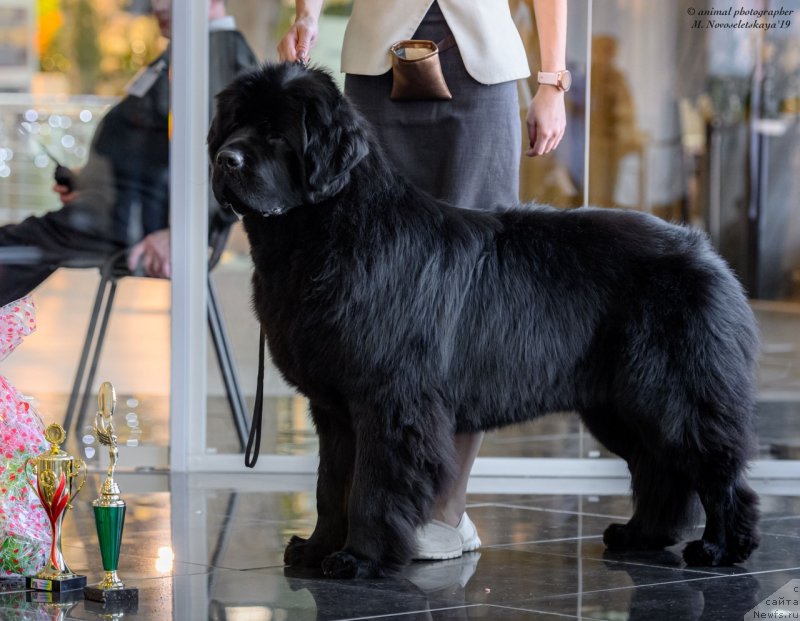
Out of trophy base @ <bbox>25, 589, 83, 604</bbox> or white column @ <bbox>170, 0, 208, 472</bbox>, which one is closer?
trophy base @ <bbox>25, 589, 83, 604</bbox>

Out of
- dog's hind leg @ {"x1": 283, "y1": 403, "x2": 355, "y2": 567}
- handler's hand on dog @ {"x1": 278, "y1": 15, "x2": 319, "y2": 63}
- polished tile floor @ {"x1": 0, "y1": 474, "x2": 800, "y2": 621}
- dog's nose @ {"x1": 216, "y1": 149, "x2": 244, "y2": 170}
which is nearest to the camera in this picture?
polished tile floor @ {"x1": 0, "y1": 474, "x2": 800, "y2": 621}

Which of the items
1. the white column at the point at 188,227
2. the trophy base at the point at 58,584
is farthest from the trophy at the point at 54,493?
the white column at the point at 188,227

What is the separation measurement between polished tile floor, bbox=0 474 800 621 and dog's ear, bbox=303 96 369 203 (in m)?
0.95

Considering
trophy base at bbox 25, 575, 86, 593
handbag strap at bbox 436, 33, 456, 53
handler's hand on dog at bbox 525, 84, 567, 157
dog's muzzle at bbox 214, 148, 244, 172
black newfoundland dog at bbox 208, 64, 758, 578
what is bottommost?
trophy base at bbox 25, 575, 86, 593

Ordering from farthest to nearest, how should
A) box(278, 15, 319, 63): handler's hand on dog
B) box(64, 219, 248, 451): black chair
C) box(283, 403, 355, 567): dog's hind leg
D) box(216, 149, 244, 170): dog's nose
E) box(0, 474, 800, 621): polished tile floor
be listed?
box(64, 219, 248, 451): black chair → box(278, 15, 319, 63): handler's hand on dog → box(283, 403, 355, 567): dog's hind leg → box(216, 149, 244, 170): dog's nose → box(0, 474, 800, 621): polished tile floor

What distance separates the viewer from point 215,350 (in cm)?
512

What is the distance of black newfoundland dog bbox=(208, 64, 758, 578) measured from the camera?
9.35 feet

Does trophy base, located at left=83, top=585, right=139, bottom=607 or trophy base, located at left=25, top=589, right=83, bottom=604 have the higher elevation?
trophy base, located at left=83, top=585, right=139, bottom=607

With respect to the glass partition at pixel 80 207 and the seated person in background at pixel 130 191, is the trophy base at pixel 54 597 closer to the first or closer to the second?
the glass partition at pixel 80 207

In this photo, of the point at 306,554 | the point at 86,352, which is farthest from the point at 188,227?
the point at 306,554

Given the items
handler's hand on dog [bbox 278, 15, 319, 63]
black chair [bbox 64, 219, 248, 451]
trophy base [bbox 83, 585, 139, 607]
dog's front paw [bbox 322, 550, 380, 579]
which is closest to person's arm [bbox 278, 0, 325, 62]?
handler's hand on dog [bbox 278, 15, 319, 63]

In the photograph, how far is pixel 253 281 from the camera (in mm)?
3068

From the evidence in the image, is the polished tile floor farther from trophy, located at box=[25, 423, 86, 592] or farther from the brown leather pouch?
the brown leather pouch

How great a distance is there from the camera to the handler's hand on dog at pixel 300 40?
322 centimetres
